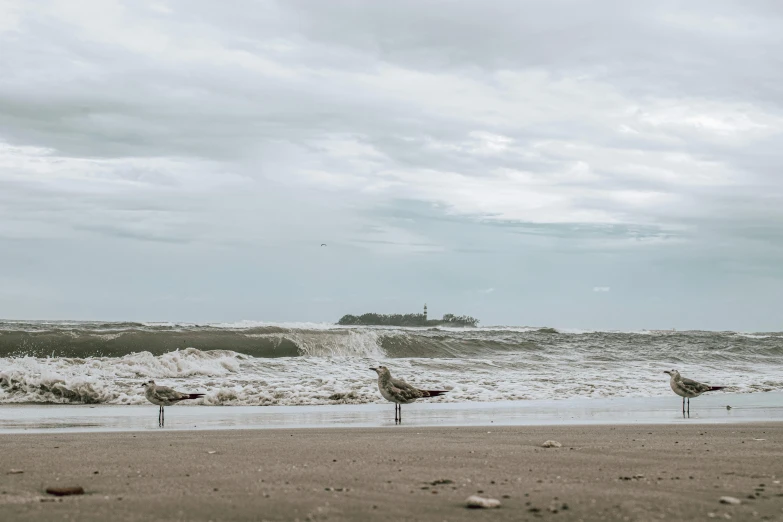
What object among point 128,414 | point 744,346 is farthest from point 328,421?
point 744,346

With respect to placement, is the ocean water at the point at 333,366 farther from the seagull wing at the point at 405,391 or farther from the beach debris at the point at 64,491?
the beach debris at the point at 64,491

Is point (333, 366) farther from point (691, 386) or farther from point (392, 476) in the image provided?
point (392, 476)

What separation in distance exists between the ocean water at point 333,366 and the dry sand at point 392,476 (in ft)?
24.0

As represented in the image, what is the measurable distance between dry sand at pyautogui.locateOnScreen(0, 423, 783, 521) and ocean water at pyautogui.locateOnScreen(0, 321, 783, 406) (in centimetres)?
731

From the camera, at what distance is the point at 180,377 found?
18047mm

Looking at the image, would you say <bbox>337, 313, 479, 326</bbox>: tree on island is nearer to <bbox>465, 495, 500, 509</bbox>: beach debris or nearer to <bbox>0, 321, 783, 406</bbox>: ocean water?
<bbox>0, 321, 783, 406</bbox>: ocean water

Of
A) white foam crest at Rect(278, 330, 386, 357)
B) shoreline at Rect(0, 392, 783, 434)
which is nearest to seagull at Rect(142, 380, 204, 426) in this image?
shoreline at Rect(0, 392, 783, 434)

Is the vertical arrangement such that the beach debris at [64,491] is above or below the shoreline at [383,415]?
above

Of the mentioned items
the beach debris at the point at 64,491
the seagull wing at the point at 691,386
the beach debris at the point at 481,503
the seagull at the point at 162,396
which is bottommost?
the seagull at the point at 162,396

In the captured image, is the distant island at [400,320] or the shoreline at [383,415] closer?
the shoreline at [383,415]

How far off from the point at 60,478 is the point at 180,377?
43.5ft

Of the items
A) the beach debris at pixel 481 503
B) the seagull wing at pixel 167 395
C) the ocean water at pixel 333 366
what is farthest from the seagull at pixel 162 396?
the beach debris at pixel 481 503

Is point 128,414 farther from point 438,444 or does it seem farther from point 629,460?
point 629,460

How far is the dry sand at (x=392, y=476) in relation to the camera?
3.88m
